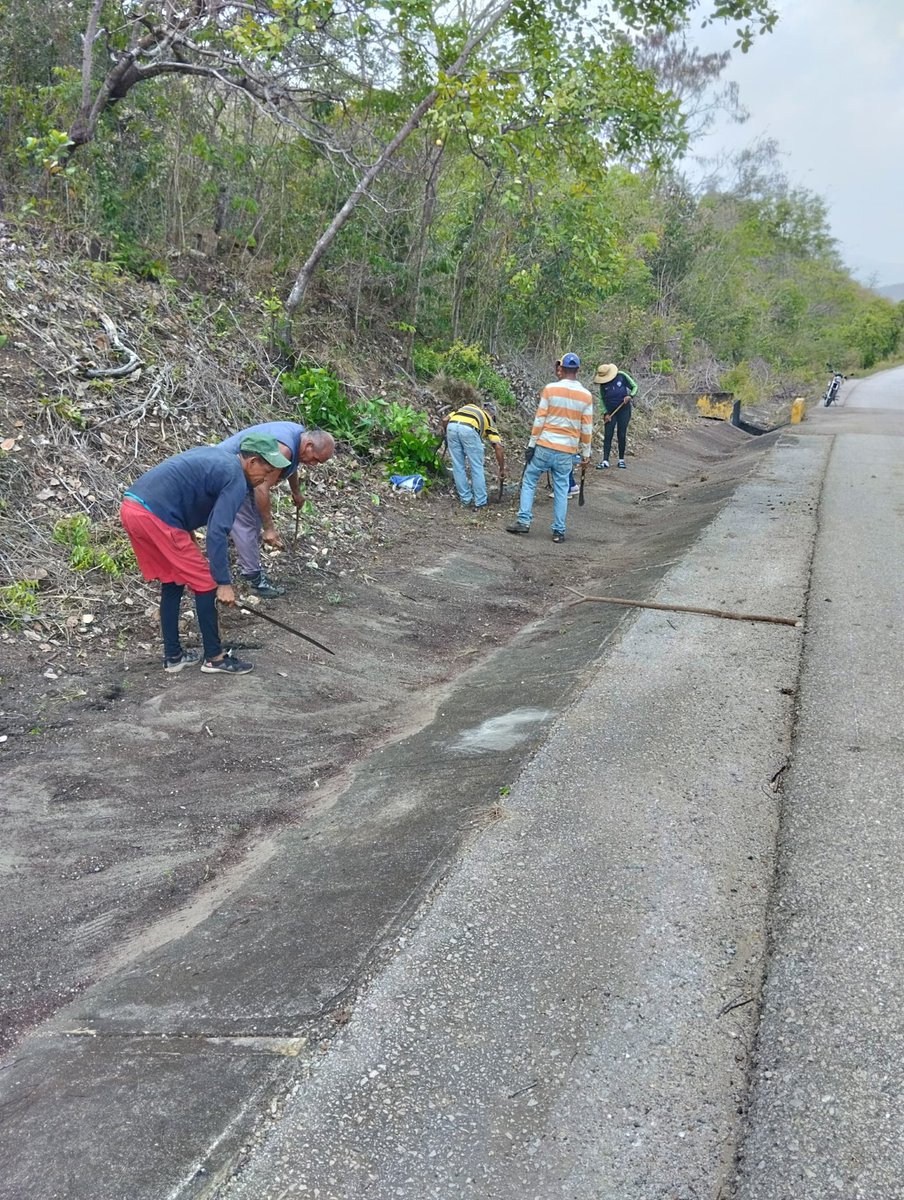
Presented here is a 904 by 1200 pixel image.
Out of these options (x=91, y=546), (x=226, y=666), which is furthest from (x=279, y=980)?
(x=91, y=546)

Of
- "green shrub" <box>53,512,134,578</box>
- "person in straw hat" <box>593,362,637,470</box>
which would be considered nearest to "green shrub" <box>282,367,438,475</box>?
"green shrub" <box>53,512,134,578</box>

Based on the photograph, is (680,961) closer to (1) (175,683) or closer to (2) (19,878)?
(2) (19,878)

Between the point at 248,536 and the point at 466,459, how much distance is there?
4395 millimetres

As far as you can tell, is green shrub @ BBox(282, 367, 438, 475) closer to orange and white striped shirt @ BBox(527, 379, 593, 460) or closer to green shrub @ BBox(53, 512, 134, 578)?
orange and white striped shirt @ BBox(527, 379, 593, 460)

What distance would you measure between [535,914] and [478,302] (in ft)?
40.7

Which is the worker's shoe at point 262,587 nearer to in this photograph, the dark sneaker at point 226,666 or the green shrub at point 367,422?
the dark sneaker at point 226,666

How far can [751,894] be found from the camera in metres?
3.18

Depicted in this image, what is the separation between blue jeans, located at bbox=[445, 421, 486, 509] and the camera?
33.1 ft

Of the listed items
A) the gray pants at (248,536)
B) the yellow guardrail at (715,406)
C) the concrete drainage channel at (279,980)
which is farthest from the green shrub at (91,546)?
the yellow guardrail at (715,406)

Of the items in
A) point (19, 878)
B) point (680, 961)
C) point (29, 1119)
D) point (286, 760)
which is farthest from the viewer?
point (286, 760)

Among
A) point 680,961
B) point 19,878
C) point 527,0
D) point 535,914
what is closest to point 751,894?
point 680,961

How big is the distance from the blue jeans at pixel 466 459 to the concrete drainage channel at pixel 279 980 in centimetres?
557

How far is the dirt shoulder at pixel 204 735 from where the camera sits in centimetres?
360

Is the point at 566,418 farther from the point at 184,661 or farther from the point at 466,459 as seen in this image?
the point at 184,661
